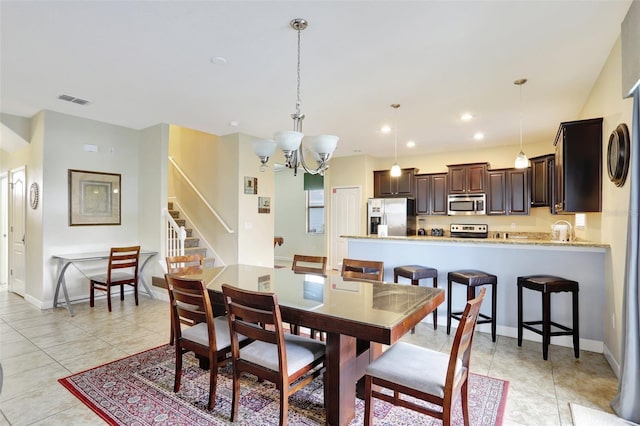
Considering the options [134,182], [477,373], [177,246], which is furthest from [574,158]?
[134,182]

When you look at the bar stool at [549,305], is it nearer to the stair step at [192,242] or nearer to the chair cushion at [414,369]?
Answer: the chair cushion at [414,369]

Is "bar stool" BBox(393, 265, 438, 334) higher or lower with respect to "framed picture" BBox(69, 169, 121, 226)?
lower

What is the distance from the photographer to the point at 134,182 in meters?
5.63

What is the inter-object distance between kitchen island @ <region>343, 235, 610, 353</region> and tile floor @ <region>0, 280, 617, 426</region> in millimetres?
246

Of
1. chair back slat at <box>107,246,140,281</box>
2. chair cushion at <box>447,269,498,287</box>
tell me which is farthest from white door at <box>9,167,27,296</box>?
chair cushion at <box>447,269,498,287</box>

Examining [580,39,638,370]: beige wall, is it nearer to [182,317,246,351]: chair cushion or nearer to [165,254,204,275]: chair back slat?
[182,317,246,351]: chair cushion

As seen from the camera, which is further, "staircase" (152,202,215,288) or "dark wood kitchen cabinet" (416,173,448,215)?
"dark wood kitchen cabinet" (416,173,448,215)

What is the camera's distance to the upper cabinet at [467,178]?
652 cm

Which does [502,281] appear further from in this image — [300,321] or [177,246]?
[177,246]

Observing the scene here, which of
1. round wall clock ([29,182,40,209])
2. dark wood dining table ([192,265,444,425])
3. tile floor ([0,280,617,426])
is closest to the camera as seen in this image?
dark wood dining table ([192,265,444,425])

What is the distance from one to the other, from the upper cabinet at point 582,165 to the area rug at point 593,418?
1895 millimetres

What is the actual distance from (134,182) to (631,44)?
→ 6302mm

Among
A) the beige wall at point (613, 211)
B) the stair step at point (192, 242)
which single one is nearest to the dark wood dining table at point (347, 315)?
the beige wall at point (613, 211)

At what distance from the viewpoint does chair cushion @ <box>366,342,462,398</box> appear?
1717 millimetres
